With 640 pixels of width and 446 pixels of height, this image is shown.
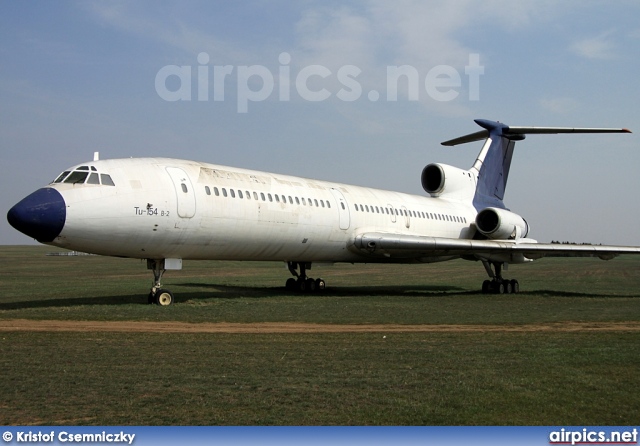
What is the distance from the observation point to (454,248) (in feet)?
80.6

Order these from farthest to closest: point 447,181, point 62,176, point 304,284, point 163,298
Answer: point 447,181 < point 304,284 < point 163,298 < point 62,176

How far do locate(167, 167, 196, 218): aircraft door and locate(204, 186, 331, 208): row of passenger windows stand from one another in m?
0.66


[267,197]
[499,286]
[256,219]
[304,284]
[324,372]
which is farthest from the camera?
[499,286]

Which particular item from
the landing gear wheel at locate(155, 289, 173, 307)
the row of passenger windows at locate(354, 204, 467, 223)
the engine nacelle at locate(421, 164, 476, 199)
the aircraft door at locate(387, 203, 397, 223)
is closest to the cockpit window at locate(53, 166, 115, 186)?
the landing gear wheel at locate(155, 289, 173, 307)

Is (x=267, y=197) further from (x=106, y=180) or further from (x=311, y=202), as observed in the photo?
(x=106, y=180)

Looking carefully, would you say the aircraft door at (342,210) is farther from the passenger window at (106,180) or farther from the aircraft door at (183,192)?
the passenger window at (106,180)

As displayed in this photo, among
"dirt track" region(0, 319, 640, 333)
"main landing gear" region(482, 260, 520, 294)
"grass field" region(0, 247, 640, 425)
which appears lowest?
"grass field" region(0, 247, 640, 425)

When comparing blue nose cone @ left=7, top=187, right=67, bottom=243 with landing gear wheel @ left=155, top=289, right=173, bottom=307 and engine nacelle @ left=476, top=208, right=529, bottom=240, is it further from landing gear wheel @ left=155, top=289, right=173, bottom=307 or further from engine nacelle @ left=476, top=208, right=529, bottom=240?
engine nacelle @ left=476, top=208, right=529, bottom=240

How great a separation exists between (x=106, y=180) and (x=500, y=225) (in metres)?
18.6

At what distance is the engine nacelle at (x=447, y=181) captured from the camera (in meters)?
32.3

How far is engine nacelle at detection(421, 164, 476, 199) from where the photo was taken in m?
32.3

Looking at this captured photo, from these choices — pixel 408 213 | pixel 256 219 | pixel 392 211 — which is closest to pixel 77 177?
pixel 256 219

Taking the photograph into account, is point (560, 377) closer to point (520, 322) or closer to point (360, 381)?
point (360, 381)

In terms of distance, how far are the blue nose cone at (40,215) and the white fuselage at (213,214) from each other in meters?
0.20
